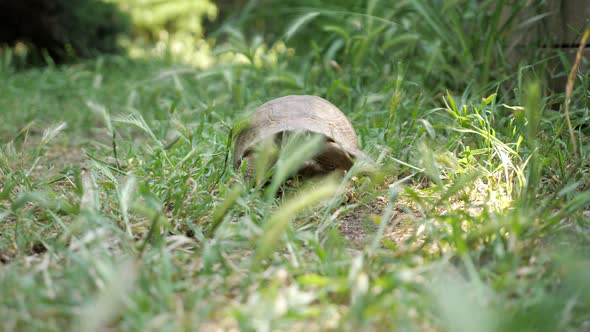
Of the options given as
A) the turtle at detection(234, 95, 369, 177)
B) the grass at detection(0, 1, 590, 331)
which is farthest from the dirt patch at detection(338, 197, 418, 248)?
the turtle at detection(234, 95, 369, 177)

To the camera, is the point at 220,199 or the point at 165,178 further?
the point at 165,178

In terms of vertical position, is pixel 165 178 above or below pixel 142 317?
below

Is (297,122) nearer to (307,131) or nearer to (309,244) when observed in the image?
(307,131)

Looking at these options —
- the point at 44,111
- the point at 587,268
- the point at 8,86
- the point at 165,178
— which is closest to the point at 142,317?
the point at 587,268

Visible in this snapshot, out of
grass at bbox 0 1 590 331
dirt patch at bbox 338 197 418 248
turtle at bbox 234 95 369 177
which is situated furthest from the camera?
turtle at bbox 234 95 369 177

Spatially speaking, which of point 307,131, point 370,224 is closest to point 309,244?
point 370,224

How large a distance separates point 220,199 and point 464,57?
1490mm

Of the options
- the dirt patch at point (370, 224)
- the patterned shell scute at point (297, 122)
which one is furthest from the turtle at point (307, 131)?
the dirt patch at point (370, 224)

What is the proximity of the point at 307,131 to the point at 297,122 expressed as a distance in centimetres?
6

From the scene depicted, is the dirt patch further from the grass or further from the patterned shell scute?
the patterned shell scute

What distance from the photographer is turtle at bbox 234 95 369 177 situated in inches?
64.9

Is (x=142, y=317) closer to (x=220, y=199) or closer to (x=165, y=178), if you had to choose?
(x=220, y=199)

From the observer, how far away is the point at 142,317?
0.87 meters

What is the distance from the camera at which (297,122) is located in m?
1.68
